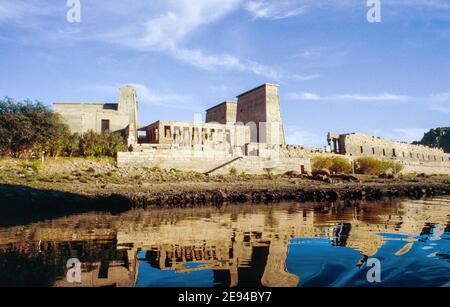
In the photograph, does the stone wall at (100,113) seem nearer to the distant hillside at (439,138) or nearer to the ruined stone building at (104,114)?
the ruined stone building at (104,114)

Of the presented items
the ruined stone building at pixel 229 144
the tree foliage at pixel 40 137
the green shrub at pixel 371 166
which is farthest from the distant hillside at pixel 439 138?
the tree foliage at pixel 40 137

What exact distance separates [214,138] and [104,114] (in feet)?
39.9

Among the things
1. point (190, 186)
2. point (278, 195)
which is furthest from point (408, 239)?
point (190, 186)

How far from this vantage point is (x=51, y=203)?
2050cm

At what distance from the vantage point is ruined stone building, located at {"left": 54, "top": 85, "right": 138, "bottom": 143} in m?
38.4

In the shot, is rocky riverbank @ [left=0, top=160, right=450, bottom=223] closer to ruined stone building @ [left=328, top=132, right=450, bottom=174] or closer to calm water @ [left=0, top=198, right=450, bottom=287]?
calm water @ [left=0, top=198, right=450, bottom=287]

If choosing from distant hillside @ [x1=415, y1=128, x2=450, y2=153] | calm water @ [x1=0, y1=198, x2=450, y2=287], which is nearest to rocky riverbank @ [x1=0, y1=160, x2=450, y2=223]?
calm water @ [x1=0, y1=198, x2=450, y2=287]

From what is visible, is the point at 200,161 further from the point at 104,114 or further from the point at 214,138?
the point at 104,114

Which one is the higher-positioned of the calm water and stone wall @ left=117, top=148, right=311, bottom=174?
stone wall @ left=117, top=148, right=311, bottom=174

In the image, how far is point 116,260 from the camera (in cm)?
816

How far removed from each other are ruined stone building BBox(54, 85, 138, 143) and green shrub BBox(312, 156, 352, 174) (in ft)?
70.7

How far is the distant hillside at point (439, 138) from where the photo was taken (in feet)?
298

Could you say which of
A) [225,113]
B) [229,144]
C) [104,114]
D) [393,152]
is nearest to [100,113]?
[104,114]
